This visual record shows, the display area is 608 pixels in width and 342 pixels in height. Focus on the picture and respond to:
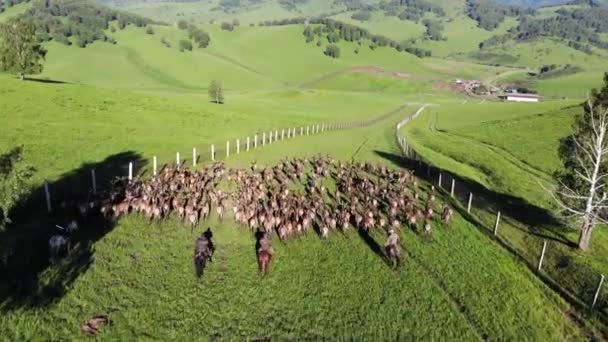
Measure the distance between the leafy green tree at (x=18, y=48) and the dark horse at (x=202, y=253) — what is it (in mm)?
70172

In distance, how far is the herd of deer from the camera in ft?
78.1

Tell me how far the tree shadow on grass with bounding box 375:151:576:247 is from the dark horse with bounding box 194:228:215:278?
1886 centimetres

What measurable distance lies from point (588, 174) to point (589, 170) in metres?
2.09

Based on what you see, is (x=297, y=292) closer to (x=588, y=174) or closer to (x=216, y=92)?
(x=588, y=174)

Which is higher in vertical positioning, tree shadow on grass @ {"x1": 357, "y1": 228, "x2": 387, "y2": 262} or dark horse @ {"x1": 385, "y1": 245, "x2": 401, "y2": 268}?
dark horse @ {"x1": 385, "y1": 245, "x2": 401, "y2": 268}

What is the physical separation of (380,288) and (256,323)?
18.5 feet

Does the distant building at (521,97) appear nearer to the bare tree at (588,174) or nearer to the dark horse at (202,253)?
the bare tree at (588,174)

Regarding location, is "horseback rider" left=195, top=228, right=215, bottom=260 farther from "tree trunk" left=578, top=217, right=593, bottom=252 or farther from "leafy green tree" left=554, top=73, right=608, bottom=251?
"tree trunk" left=578, top=217, right=593, bottom=252

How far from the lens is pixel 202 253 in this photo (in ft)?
63.2

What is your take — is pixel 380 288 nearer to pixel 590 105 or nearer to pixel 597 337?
pixel 597 337

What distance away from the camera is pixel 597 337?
1752cm

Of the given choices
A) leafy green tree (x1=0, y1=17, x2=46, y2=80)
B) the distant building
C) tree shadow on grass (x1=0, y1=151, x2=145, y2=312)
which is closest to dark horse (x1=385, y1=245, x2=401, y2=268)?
tree shadow on grass (x1=0, y1=151, x2=145, y2=312)

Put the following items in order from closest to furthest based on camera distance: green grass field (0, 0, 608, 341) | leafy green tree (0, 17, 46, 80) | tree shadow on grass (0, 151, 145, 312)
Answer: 1. green grass field (0, 0, 608, 341)
2. tree shadow on grass (0, 151, 145, 312)
3. leafy green tree (0, 17, 46, 80)

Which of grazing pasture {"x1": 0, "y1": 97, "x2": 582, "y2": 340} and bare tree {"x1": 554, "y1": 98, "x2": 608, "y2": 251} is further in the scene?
bare tree {"x1": 554, "y1": 98, "x2": 608, "y2": 251}
